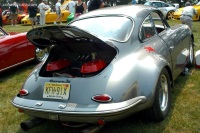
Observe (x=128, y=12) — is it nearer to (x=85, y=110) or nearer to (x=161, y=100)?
(x=161, y=100)

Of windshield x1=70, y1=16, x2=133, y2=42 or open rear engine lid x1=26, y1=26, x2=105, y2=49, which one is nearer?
open rear engine lid x1=26, y1=26, x2=105, y2=49

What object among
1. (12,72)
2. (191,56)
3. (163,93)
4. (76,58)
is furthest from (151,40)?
(12,72)

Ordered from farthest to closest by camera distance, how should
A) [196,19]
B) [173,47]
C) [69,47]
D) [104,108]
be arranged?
1. [196,19]
2. [173,47]
3. [69,47]
4. [104,108]

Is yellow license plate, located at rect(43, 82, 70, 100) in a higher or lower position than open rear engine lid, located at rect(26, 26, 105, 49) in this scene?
lower

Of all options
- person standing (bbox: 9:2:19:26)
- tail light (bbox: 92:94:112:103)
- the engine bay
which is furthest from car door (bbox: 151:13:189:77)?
person standing (bbox: 9:2:19:26)

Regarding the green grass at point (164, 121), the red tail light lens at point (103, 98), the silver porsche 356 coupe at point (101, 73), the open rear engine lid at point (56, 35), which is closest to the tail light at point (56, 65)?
the silver porsche 356 coupe at point (101, 73)

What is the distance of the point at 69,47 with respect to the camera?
3553mm

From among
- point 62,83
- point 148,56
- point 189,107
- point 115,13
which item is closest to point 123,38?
point 148,56

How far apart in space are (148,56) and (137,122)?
0.83 m

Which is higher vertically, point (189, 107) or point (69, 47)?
point (69, 47)

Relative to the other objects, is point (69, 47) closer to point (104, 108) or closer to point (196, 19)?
point (104, 108)

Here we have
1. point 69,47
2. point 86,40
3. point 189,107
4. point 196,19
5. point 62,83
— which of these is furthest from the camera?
point 196,19

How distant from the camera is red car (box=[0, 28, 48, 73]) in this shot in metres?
5.55

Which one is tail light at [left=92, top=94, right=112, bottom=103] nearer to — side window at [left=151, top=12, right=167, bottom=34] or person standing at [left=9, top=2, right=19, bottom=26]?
side window at [left=151, top=12, right=167, bottom=34]
